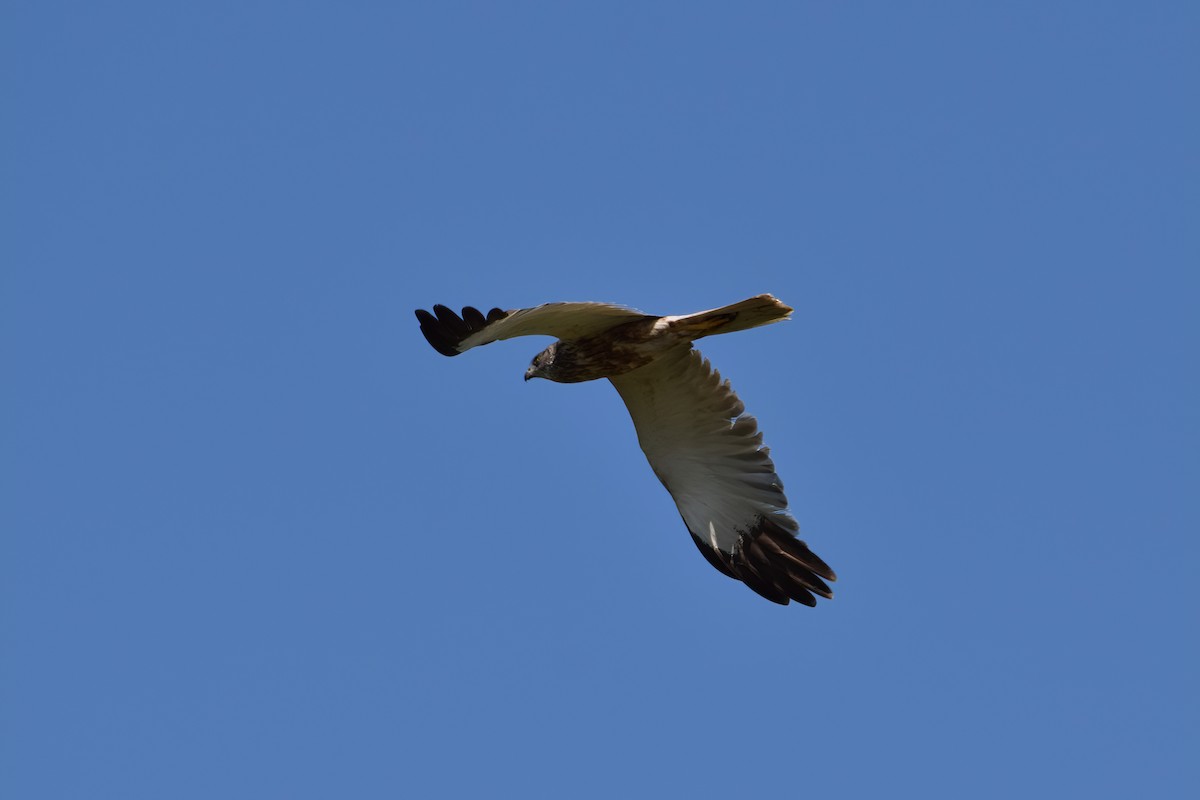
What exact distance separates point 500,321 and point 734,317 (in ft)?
5.72

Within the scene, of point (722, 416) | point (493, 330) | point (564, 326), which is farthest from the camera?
point (722, 416)

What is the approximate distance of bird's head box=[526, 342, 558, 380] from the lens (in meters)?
10.7

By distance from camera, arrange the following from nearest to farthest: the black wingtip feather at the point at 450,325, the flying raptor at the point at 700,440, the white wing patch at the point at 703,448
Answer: the black wingtip feather at the point at 450,325 < the flying raptor at the point at 700,440 < the white wing patch at the point at 703,448

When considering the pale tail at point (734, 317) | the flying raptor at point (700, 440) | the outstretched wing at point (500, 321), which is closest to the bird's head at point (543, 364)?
the flying raptor at point (700, 440)

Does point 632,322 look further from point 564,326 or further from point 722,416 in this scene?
point 722,416

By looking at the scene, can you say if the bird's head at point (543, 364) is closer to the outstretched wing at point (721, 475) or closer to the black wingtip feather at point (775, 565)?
the outstretched wing at point (721, 475)

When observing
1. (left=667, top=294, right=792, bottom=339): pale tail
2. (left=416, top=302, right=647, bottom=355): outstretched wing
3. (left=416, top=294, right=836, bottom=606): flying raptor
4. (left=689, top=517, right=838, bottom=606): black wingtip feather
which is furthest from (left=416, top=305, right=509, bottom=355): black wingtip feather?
(left=689, top=517, right=838, bottom=606): black wingtip feather

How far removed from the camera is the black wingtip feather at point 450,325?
920cm

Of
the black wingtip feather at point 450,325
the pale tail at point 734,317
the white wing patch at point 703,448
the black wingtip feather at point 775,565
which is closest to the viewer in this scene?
the black wingtip feather at point 450,325

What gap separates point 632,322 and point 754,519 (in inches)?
77.6

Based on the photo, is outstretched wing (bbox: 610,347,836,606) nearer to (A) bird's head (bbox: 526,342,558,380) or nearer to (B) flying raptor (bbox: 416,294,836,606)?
(B) flying raptor (bbox: 416,294,836,606)

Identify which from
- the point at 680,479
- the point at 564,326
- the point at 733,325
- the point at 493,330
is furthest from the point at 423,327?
the point at 680,479

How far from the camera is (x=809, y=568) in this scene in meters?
11.4

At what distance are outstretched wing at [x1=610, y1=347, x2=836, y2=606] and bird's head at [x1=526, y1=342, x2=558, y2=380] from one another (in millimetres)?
701
